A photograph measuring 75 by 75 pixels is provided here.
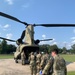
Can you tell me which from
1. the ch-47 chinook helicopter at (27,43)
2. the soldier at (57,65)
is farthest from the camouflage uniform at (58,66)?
the ch-47 chinook helicopter at (27,43)

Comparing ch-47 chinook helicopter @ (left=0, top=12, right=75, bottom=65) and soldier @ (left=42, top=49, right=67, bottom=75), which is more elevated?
ch-47 chinook helicopter @ (left=0, top=12, right=75, bottom=65)

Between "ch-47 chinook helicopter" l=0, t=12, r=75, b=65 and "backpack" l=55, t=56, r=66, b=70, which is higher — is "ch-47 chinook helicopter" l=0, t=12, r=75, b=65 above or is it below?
above

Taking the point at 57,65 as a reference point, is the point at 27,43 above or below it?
above

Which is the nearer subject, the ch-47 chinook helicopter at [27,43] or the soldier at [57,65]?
the soldier at [57,65]

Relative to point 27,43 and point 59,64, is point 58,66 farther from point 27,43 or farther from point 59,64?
point 27,43

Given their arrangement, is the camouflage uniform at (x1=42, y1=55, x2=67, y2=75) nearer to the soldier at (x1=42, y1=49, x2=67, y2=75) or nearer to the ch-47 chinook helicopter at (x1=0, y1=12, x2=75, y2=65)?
the soldier at (x1=42, y1=49, x2=67, y2=75)

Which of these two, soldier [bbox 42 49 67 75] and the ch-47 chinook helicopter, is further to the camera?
the ch-47 chinook helicopter

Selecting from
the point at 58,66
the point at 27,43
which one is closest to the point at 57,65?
the point at 58,66

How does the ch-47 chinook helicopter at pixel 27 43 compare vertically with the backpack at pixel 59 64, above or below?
above

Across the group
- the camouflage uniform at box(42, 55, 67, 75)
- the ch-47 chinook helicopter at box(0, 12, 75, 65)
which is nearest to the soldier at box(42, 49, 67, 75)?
the camouflage uniform at box(42, 55, 67, 75)

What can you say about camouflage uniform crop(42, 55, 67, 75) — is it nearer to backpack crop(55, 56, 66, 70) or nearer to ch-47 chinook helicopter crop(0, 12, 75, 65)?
backpack crop(55, 56, 66, 70)

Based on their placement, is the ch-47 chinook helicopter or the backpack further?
the ch-47 chinook helicopter

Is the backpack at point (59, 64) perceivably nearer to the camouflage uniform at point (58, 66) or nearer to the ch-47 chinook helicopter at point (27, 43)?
the camouflage uniform at point (58, 66)

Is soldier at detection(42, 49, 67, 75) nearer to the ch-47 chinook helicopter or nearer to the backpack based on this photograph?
the backpack
